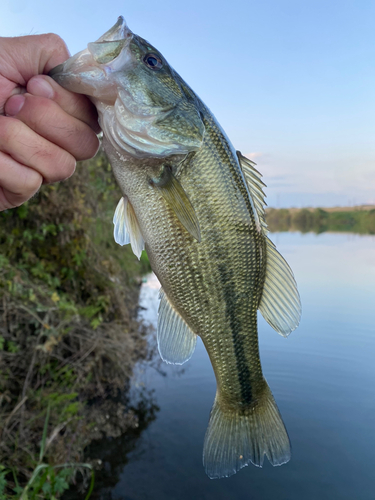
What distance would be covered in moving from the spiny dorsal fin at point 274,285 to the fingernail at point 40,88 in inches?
Result: 31.7

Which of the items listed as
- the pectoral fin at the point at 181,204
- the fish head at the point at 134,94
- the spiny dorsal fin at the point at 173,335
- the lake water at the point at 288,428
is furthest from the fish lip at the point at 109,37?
the lake water at the point at 288,428

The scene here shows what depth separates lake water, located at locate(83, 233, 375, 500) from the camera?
18.7 ft

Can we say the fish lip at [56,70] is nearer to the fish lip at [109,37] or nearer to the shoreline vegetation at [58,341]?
the fish lip at [109,37]

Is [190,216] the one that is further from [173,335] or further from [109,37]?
[109,37]

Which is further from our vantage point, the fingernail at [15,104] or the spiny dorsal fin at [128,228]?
the spiny dorsal fin at [128,228]

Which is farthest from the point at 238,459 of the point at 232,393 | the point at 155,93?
the point at 155,93

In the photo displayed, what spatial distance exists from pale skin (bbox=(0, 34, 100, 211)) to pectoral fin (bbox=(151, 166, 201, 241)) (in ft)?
1.20

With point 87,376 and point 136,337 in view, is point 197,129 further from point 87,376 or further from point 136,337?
point 136,337

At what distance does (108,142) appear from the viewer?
159 cm

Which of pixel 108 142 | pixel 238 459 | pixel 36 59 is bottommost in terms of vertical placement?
pixel 238 459

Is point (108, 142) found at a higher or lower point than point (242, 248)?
higher

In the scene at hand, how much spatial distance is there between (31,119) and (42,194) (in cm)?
410

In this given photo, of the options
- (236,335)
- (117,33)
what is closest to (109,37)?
(117,33)

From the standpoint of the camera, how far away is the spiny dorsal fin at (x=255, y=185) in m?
1.74
